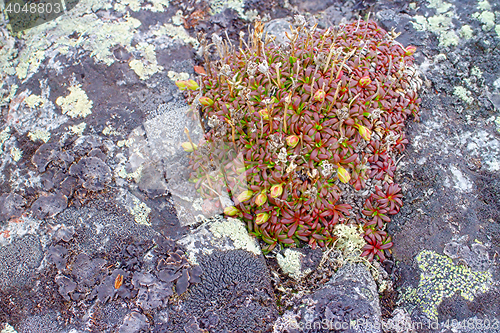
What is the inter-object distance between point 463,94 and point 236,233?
291 centimetres

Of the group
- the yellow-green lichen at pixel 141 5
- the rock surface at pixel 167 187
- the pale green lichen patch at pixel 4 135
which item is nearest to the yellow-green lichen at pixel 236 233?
the rock surface at pixel 167 187

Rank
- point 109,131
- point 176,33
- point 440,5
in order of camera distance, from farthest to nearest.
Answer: point 176,33
point 440,5
point 109,131

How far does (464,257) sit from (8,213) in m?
4.24

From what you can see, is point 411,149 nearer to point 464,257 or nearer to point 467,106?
point 467,106

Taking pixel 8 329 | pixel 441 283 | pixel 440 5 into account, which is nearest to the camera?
pixel 8 329

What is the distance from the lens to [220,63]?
4043mm

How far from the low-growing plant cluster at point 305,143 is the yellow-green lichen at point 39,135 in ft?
4.99

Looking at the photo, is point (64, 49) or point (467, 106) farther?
point (64, 49)

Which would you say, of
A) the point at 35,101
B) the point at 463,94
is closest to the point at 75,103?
the point at 35,101

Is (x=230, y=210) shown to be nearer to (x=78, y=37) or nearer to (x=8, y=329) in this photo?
(x=8, y=329)

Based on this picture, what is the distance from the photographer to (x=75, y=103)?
12.5 ft

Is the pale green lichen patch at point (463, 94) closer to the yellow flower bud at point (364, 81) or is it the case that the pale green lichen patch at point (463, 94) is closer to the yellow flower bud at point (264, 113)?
the yellow flower bud at point (364, 81)

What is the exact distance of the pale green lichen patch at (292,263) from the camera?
318cm

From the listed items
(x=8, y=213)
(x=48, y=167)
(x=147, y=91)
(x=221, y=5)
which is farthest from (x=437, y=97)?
(x=8, y=213)
